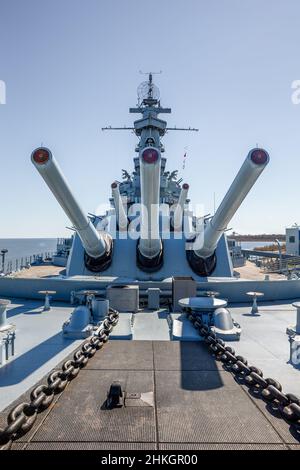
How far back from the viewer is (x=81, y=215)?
4.16 metres

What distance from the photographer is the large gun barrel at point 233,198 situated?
3488 mm

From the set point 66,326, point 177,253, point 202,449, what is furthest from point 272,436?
point 177,253

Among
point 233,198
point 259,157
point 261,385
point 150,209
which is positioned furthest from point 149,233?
point 261,385

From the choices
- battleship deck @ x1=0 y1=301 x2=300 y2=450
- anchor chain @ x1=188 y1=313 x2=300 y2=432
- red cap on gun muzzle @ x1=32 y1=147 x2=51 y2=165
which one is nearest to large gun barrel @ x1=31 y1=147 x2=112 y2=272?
red cap on gun muzzle @ x1=32 y1=147 x2=51 y2=165

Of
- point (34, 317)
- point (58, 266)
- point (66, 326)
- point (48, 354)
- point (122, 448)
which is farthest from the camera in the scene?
point (58, 266)

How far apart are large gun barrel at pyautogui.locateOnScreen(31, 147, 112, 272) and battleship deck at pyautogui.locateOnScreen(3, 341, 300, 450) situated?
6.80 ft

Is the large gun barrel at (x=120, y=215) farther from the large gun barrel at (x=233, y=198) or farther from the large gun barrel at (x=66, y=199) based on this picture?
the large gun barrel at (x=233, y=198)

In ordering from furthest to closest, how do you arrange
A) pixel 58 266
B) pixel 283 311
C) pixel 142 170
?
pixel 58 266 → pixel 283 311 → pixel 142 170

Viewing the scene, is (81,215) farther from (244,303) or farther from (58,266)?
(58,266)

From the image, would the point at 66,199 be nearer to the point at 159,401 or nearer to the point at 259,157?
the point at 259,157

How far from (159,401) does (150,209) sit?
2789 mm

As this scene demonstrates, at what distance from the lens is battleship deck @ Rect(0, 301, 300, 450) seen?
4.33 ft

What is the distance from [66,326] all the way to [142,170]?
1.76 m

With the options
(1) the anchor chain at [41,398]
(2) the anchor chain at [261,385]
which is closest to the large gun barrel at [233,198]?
(2) the anchor chain at [261,385]
